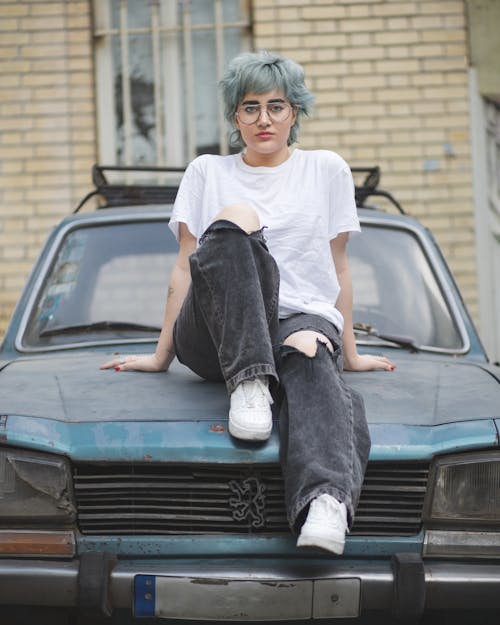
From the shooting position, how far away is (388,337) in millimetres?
4195

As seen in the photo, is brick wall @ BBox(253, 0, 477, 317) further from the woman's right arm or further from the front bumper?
the front bumper

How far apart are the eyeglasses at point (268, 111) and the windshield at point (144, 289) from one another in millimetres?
951

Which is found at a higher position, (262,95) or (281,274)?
(262,95)

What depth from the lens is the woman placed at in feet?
9.47

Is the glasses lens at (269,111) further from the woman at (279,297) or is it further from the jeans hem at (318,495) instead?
the jeans hem at (318,495)

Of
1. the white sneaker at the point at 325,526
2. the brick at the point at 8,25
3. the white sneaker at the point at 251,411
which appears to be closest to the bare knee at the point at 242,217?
the white sneaker at the point at 251,411

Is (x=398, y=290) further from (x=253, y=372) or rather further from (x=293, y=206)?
(x=253, y=372)

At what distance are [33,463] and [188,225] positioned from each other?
3.43 feet

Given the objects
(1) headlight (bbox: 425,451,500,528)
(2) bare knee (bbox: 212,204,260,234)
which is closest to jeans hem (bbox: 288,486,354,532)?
(1) headlight (bbox: 425,451,500,528)

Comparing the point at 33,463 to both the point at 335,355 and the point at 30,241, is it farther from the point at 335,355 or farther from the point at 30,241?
the point at 30,241

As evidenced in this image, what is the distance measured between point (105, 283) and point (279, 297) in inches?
49.4

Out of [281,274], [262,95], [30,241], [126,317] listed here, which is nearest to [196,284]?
[281,274]

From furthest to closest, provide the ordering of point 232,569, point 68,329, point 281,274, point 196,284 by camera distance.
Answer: point 68,329 → point 281,274 → point 196,284 → point 232,569

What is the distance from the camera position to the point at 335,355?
10.8 ft
